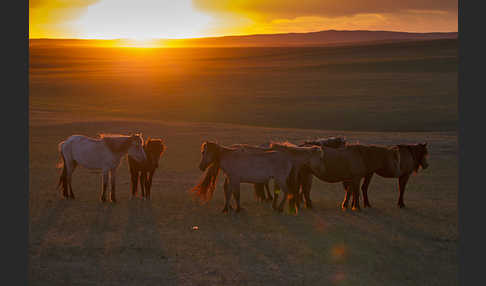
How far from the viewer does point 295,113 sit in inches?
1467

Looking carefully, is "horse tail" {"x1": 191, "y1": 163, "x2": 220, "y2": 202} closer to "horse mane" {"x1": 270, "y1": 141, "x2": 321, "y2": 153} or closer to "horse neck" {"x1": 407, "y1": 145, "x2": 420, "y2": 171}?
"horse mane" {"x1": 270, "y1": 141, "x2": 321, "y2": 153}

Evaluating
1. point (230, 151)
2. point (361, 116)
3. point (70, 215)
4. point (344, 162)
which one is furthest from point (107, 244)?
point (361, 116)

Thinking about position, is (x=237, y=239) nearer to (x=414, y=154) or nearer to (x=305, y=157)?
(x=305, y=157)

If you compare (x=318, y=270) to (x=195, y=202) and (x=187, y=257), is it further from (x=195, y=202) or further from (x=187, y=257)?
(x=195, y=202)

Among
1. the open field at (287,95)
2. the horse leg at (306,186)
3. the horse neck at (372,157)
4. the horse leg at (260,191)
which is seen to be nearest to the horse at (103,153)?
the horse leg at (260,191)

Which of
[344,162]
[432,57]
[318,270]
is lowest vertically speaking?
Answer: [318,270]

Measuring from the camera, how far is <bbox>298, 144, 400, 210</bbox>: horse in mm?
12094

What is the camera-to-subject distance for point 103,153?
41.3 feet

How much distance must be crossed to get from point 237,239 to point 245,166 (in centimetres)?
227

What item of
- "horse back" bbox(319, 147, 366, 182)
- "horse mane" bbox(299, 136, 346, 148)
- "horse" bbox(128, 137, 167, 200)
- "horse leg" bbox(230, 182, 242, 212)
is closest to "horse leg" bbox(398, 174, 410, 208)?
"horse back" bbox(319, 147, 366, 182)

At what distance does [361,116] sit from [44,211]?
2747cm

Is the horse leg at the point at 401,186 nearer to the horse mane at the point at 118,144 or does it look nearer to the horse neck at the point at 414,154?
the horse neck at the point at 414,154

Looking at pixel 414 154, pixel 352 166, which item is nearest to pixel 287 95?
pixel 414 154

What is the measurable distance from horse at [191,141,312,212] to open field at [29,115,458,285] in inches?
28.0
